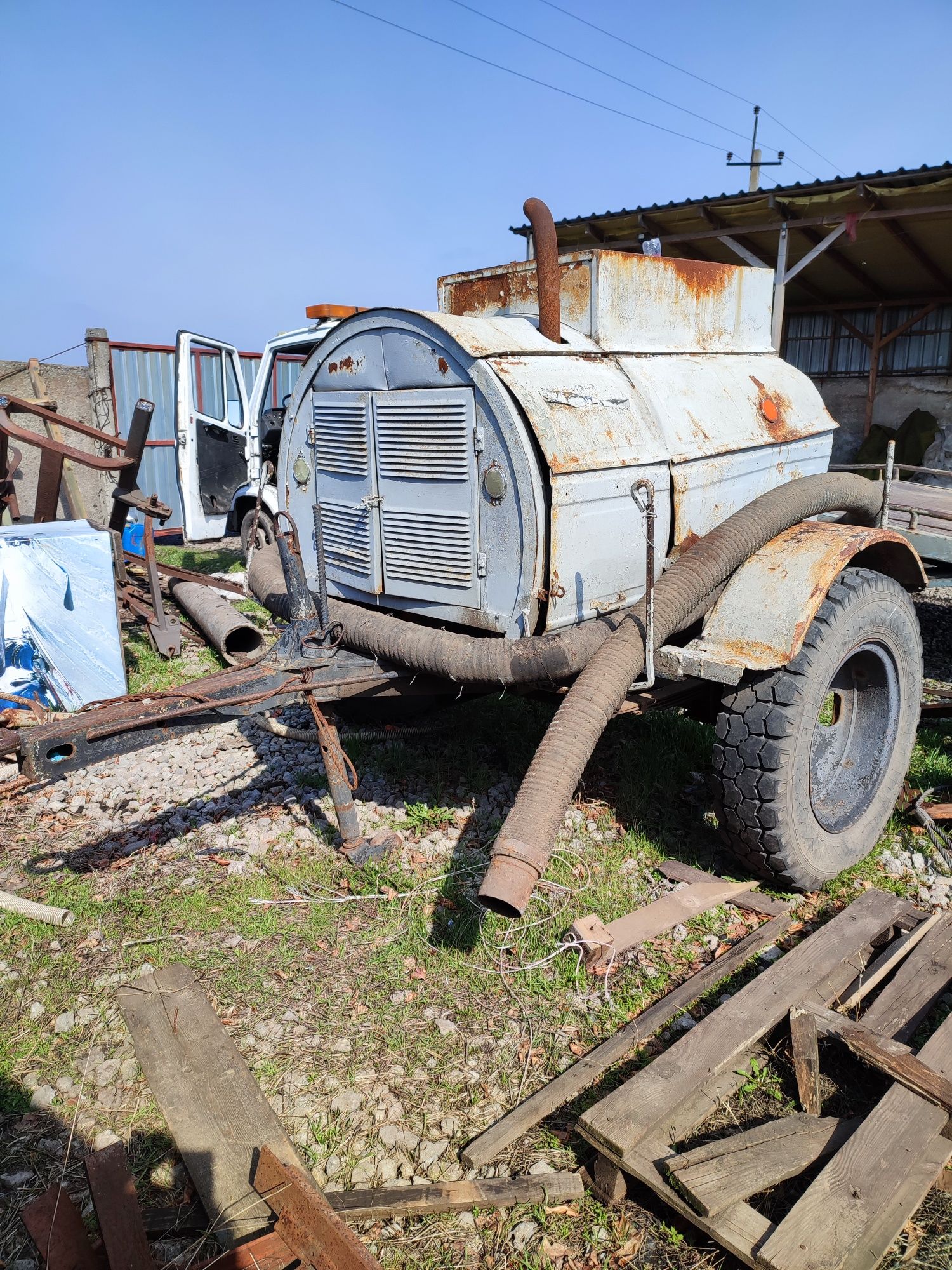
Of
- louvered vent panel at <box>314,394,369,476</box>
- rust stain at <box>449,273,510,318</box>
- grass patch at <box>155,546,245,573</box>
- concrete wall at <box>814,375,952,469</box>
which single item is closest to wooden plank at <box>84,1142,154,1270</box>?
louvered vent panel at <box>314,394,369,476</box>

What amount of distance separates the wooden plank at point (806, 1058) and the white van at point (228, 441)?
627 cm

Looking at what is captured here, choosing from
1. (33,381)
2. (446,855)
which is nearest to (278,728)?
(446,855)

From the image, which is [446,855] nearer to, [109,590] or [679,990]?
[679,990]

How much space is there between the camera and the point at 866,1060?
251 centimetres

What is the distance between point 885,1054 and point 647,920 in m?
0.99

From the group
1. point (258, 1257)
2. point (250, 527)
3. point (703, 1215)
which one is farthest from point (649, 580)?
point (250, 527)

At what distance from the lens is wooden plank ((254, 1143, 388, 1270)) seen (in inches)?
76.4

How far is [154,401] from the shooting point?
1207 cm

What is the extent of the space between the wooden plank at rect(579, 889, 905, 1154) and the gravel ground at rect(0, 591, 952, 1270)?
0.71ft

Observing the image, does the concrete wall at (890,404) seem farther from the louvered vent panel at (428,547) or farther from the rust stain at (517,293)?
the louvered vent panel at (428,547)

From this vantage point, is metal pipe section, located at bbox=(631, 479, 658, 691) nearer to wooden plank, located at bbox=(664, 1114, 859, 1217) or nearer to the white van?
wooden plank, located at bbox=(664, 1114, 859, 1217)

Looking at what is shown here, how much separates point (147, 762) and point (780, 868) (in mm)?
3339

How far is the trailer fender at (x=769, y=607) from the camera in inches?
127

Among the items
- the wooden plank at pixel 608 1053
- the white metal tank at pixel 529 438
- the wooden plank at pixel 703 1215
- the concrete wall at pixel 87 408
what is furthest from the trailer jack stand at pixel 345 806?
the concrete wall at pixel 87 408
